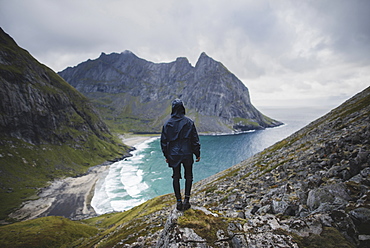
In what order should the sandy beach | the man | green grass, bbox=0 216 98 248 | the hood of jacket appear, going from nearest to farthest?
the man < the hood of jacket < green grass, bbox=0 216 98 248 < the sandy beach

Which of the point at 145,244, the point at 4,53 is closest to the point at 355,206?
the point at 145,244

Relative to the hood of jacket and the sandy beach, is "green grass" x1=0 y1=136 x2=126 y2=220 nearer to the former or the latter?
the sandy beach

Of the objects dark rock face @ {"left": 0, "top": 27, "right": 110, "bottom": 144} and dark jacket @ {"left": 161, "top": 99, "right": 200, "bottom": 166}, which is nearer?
dark jacket @ {"left": 161, "top": 99, "right": 200, "bottom": 166}

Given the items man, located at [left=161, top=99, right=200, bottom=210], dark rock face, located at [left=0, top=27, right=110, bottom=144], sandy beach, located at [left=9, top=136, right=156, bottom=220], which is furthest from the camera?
dark rock face, located at [left=0, top=27, right=110, bottom=144]

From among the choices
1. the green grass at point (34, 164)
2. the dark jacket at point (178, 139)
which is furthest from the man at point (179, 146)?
the green grass at point (34, 164)

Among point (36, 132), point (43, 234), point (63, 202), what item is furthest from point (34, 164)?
point (43, 234)

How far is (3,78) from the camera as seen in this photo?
13300 cm

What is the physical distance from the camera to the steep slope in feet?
318

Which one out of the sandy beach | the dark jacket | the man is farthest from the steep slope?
the dark jacket

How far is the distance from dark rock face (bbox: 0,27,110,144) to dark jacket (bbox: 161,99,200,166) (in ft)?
555

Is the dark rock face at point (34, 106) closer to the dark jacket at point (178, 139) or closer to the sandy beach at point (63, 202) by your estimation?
the sandy beach at point (63, 202)

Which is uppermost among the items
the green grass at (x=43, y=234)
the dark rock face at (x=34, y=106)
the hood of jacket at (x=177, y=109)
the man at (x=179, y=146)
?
the dark rock face at (x=34, y=106)

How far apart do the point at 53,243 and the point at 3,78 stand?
17323 centimetres

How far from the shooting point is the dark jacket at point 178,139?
8227 millimetres
